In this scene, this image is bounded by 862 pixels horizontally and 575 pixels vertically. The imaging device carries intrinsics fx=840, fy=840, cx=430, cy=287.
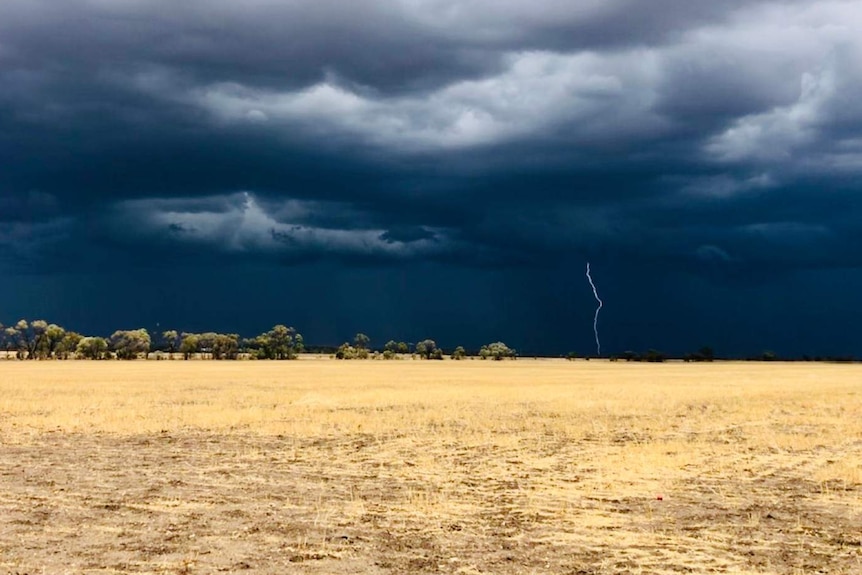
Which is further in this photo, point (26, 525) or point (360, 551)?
point (26, 525)

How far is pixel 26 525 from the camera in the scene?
1545 centimetres

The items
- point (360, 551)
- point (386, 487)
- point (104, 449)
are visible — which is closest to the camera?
point (360, 551)

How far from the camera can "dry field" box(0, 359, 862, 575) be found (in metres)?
13.4

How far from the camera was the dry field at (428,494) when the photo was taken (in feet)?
44.0

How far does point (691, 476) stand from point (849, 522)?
6.13 m

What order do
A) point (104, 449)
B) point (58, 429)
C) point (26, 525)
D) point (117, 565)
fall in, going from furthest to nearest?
1. point (58, 429)
2. point (104, 449)
3. point (26, 525)
4. point (117, 565)

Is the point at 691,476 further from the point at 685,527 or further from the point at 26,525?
the point at 26,525

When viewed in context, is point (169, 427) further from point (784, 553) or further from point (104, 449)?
point (784, 553)

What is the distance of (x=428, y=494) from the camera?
19.2 meters

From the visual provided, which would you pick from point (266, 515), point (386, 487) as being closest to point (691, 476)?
point (386, 487)

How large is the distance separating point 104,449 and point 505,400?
30575 mm

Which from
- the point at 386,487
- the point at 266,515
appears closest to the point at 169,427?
the point at 386,487

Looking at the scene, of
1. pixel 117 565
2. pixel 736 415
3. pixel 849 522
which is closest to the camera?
pixel 117 565

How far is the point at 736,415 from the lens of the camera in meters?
42.9
